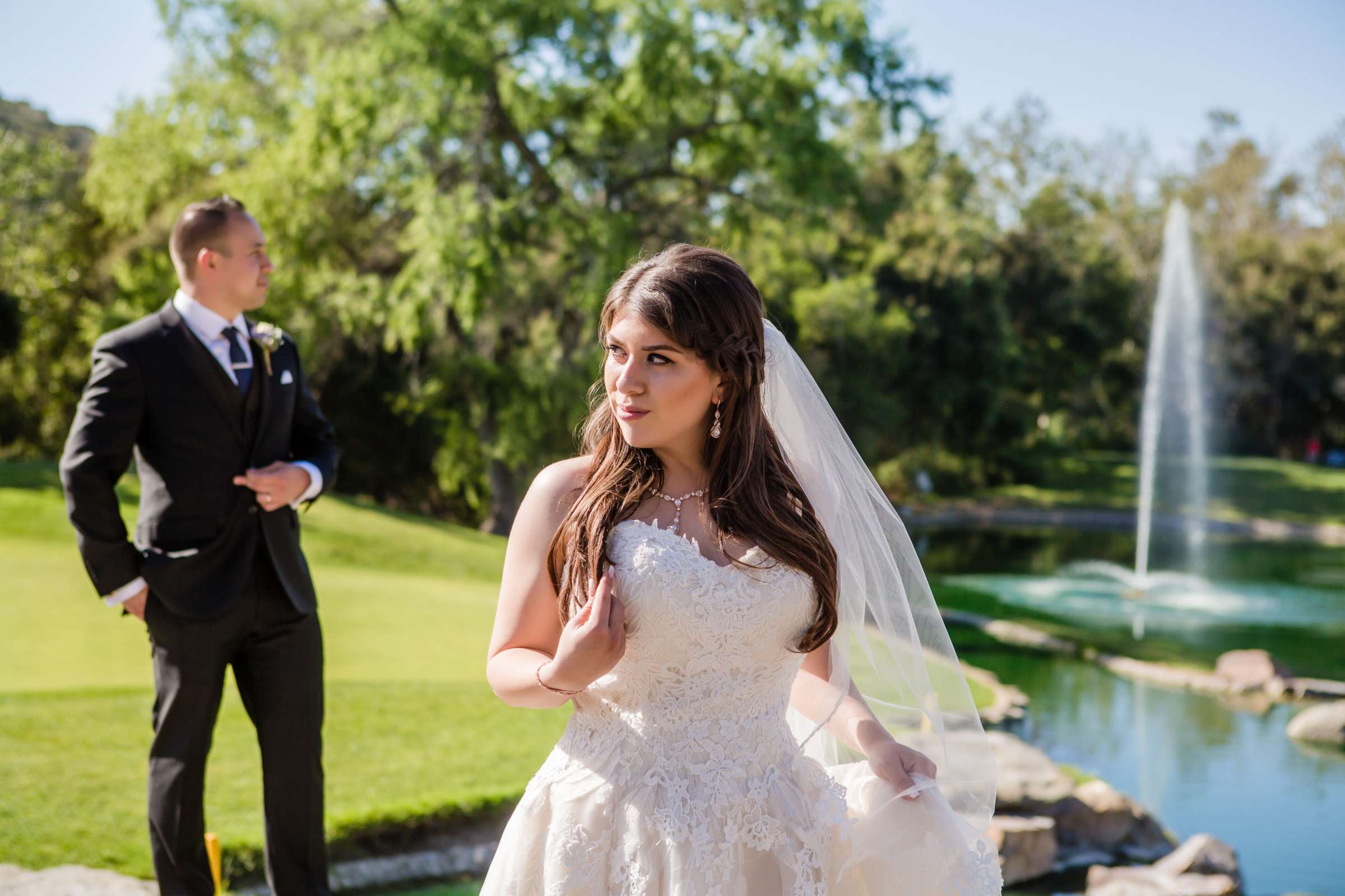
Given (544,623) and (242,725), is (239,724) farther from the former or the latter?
(544,623)

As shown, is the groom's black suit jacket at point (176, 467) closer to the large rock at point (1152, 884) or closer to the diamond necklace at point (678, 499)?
the diamond necklace at point (678, 499)

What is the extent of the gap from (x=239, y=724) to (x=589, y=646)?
212 inches

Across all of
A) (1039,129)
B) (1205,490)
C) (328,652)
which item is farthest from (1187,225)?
(328,652)

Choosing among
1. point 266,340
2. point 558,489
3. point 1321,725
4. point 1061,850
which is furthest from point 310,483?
point 1321,725

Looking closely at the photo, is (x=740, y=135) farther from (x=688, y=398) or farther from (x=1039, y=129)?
(x=1039, y=129)

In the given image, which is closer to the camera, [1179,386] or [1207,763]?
[1207,763]

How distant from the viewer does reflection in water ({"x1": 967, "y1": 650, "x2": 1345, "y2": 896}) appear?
7410 mm

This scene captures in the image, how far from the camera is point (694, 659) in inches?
81.3

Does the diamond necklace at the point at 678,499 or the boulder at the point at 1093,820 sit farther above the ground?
the diamond necklace at the point at 678,499

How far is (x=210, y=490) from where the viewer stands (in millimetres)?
3330

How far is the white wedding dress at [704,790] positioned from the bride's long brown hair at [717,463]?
5 cm

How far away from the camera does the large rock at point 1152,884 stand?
20.3ft

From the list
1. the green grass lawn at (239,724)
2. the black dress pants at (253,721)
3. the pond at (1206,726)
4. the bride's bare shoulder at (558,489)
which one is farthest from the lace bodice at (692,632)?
the pond at (1206,726)

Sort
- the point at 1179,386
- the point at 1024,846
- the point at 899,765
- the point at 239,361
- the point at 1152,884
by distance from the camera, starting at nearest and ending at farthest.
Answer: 1. the point at 899,765
2. the point at 239,361
3. the point at 1152,884
4. the point at 1024,846
5. the point at 1179,386
